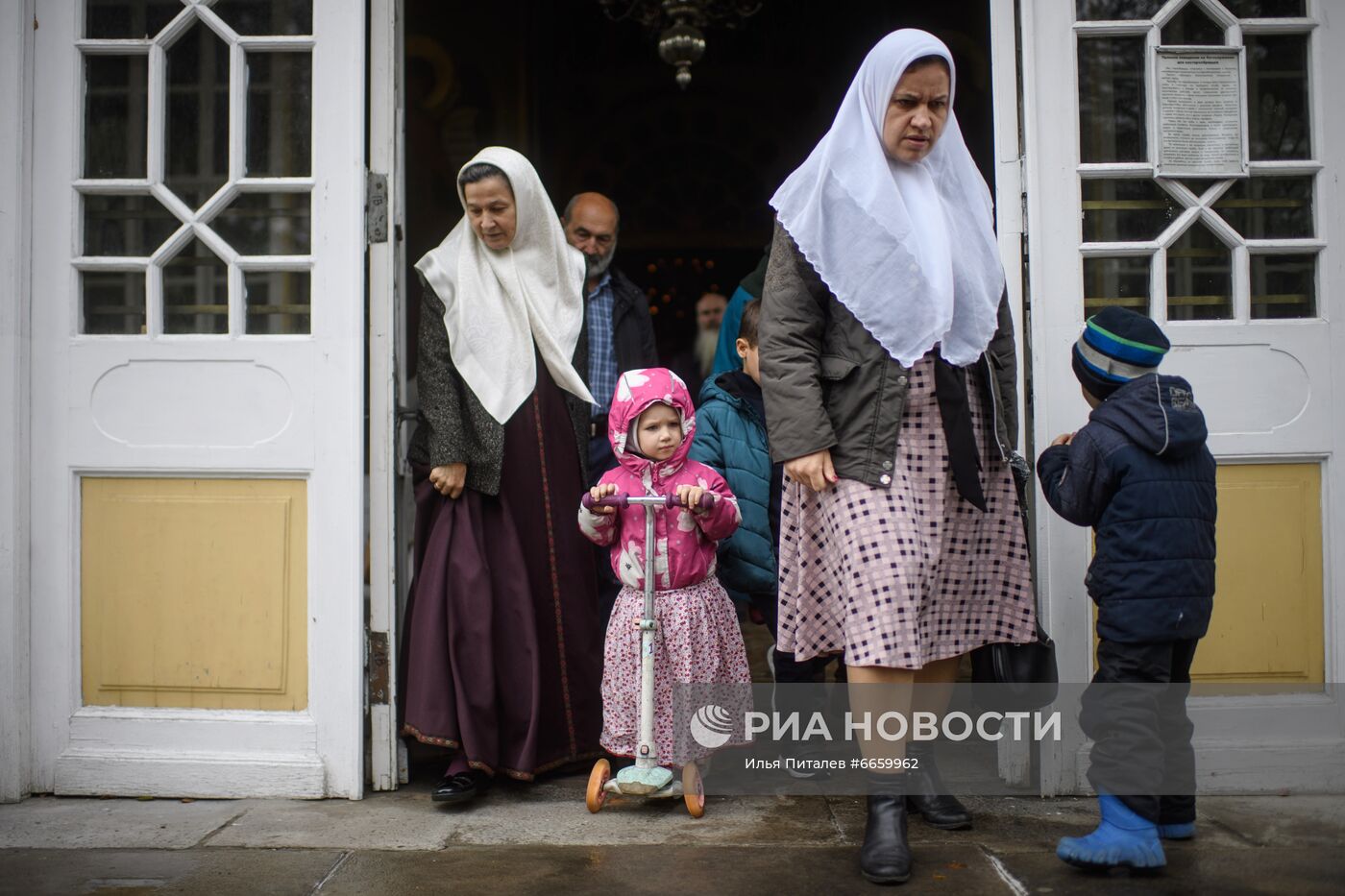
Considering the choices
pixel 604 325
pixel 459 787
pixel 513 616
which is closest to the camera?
pixel 459 787

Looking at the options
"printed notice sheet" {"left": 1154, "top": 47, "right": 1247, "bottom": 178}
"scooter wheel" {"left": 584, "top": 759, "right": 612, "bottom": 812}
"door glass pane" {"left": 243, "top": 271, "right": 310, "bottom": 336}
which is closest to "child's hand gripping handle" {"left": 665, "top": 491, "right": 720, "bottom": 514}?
"scooter wheel" {"left": 584, "top": 759, "right": 612, "bottom": 812}

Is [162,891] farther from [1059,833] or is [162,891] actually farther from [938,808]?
[1059,833]

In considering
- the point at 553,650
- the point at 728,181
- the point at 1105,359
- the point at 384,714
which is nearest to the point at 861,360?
the point at 1105,359

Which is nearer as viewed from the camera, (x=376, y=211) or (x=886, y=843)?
(x=886, y=843)

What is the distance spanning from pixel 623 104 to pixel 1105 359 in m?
6.11

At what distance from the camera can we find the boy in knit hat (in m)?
2.48

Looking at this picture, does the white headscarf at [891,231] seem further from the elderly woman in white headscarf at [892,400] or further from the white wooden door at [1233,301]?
the white wooden door at [1233,301]

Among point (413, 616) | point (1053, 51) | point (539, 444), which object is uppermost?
point (1053, 51)

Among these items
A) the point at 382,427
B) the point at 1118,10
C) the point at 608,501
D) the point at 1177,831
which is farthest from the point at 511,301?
the point at 1177,831

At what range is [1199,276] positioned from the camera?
317cm

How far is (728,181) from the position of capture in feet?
27.0

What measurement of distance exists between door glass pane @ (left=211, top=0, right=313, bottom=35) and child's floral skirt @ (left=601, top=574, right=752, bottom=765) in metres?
1.82

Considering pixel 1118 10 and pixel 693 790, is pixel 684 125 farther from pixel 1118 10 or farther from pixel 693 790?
pixel 693 790

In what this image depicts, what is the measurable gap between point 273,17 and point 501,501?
150cm
